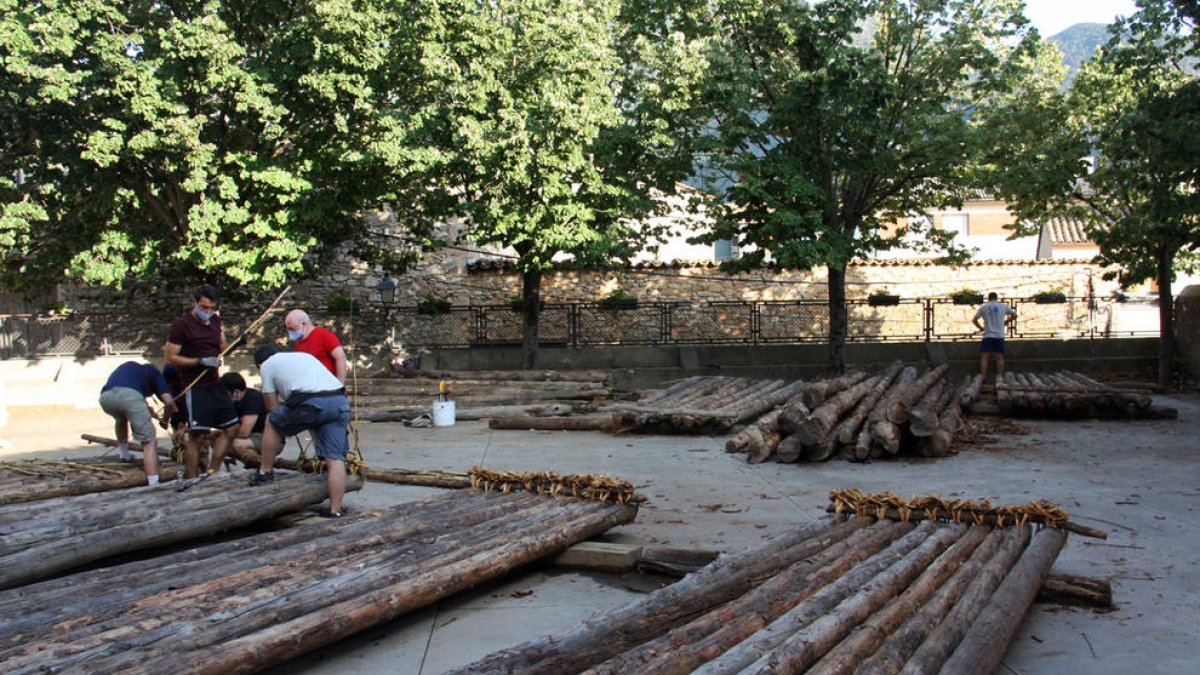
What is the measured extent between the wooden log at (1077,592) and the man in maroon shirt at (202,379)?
7019 mm

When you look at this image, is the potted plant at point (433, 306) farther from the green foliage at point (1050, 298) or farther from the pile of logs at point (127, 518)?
the green foliage at point (1050, 298)

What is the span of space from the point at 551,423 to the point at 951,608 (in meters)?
10.3

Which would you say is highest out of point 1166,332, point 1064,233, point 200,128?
point 1064,233

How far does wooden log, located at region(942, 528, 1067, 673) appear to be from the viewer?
13.9 ft

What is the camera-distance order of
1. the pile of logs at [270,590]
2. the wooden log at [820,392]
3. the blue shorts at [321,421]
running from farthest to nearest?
the wooden log at [820,392] < the blue shorts at [321,421] < the pile of logs at [270,590]

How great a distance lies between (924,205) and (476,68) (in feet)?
32.2

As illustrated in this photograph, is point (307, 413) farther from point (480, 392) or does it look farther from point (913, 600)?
point (480, 392)

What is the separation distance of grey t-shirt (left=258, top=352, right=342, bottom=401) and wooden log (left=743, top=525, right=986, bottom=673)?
15.5ft

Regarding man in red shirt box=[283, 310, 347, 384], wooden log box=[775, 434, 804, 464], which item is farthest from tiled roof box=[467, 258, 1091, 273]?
man in red shirt box=[283, 310, 347, 384]

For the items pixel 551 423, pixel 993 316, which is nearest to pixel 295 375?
pixel 551 423

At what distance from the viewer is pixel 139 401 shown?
8.50m

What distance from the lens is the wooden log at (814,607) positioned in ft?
12.8

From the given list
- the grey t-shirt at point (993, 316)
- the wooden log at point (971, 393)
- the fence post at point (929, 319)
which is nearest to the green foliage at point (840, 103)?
the grey t-shirt at point (993, 316)

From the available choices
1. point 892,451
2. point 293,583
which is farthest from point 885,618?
point 892,451
